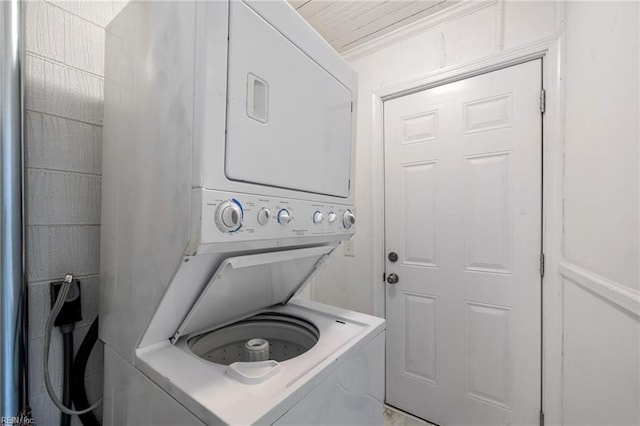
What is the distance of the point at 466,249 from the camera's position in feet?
7.43

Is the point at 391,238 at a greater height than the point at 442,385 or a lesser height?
greater

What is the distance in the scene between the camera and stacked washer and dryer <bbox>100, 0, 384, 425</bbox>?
803 millimetres

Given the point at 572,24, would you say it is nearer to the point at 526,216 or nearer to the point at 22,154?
the point at 526,216

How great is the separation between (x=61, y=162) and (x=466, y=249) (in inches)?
102

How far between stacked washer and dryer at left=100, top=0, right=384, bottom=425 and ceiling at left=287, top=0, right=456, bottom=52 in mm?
1285

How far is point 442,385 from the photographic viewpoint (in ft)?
7.67

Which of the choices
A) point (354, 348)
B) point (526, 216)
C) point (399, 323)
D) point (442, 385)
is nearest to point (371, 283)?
point (399, 323)

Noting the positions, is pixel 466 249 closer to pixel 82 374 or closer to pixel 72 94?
pixel 82 374

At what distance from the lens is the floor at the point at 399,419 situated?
238 cm

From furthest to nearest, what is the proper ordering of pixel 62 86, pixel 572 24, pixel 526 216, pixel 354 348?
pixel 526 216
pixel 572 24
pixel 62 86
pixel 354 348

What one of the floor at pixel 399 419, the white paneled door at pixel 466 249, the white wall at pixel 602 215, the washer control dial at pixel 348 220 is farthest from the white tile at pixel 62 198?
the floor at pixel 399 419

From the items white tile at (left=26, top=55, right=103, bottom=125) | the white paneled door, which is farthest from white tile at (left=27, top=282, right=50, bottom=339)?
the white paneled door

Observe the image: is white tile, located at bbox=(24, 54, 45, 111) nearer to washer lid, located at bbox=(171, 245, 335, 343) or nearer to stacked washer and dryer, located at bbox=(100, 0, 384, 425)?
stacked washer and dryer, located at bbox=(100, 0, 384, 425)

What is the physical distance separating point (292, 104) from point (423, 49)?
193 centimetres
